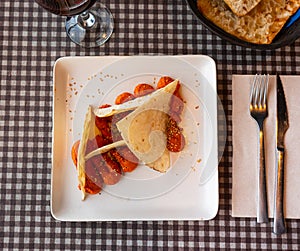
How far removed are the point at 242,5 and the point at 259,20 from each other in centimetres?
5

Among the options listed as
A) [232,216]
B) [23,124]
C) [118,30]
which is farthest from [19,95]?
[232,216]

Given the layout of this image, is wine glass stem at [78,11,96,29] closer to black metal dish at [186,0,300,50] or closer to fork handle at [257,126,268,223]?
black metal dish at [186,0,300,50]

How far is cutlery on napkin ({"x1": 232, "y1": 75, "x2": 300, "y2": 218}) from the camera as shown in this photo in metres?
0.88

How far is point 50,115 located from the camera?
35.4 inches

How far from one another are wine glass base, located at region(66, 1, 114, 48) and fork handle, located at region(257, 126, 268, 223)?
36 cm

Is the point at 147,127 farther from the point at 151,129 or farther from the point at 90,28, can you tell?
the point at 90,28

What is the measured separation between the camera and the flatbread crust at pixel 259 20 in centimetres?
83

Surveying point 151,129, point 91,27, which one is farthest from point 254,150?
point 91,27

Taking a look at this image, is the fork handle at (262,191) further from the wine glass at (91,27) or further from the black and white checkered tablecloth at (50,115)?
the wine glass at (91,27)

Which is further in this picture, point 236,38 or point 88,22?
point 88,22

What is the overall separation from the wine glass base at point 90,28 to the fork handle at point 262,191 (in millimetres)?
358

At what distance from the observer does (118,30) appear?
0.91m

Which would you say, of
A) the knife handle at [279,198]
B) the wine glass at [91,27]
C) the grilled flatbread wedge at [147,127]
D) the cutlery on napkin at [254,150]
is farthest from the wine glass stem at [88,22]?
the knife handle at [279,198]

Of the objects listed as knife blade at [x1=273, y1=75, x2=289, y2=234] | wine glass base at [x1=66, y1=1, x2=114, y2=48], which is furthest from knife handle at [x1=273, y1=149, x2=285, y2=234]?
wine glass base at [x1=66, y1=1, x2=114, y2=48]
